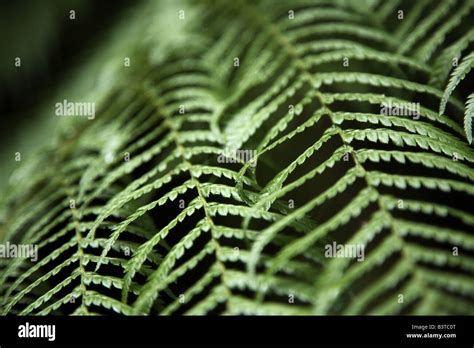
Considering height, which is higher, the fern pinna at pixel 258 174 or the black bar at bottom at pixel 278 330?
the fern pinna at pixel 258 174

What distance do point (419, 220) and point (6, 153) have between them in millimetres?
1701

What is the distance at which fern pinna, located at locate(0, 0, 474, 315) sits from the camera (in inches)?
27.9

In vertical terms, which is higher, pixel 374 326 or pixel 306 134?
pixel 306 134

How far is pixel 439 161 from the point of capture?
2.54 feet

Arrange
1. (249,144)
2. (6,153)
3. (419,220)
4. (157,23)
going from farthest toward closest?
(6,153) < (157,23) < (419,220) < (249,144)

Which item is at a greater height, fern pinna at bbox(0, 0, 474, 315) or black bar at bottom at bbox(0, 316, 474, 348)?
fern pinna at bbox(0, 0, 474, 315)

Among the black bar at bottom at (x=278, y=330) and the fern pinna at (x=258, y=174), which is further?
the black bar at bottom at (x=278, y=330)

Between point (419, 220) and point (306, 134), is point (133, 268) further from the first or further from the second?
point (419, 220)

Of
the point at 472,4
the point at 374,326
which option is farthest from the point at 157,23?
the point at 374,326

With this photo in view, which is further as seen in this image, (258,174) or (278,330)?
(258,174)

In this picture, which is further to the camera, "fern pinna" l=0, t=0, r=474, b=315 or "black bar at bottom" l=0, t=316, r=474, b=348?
"black bar at bottom" l=0, t=316, r=474, b=348

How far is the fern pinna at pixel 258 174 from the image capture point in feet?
2.32

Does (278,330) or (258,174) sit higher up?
(258,174)

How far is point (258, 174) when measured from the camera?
4.00 ft
